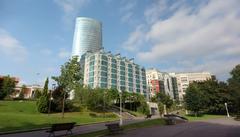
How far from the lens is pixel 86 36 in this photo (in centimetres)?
18025

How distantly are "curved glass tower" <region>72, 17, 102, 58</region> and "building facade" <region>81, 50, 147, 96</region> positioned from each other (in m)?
55.5

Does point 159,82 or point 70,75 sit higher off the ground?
point 159,82

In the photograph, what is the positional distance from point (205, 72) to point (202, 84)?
5020 inches

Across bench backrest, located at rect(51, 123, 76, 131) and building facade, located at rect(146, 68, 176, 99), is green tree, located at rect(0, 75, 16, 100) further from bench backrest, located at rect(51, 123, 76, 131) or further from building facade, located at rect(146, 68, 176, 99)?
building facade, located at rect(146, 68, 176, 99)

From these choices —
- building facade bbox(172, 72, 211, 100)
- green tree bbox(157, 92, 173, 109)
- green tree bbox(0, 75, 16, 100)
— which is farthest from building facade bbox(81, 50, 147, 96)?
building facade bbox(172, 72, 211, 100)

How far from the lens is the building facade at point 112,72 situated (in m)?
105

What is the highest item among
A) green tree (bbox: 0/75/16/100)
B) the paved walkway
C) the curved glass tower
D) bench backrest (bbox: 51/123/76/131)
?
the curved glass tower

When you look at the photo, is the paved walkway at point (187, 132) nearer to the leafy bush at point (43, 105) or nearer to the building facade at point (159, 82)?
the leafy bush at point (43, 105)

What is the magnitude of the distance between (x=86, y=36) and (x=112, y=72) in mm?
80321

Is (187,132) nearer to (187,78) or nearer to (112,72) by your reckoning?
(112,72)

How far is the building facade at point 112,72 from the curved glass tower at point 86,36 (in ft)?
182

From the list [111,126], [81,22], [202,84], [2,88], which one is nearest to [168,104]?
[202,84]

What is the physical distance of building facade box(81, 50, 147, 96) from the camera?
344ft

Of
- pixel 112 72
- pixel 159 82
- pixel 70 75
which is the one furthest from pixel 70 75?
pixel 159 82
